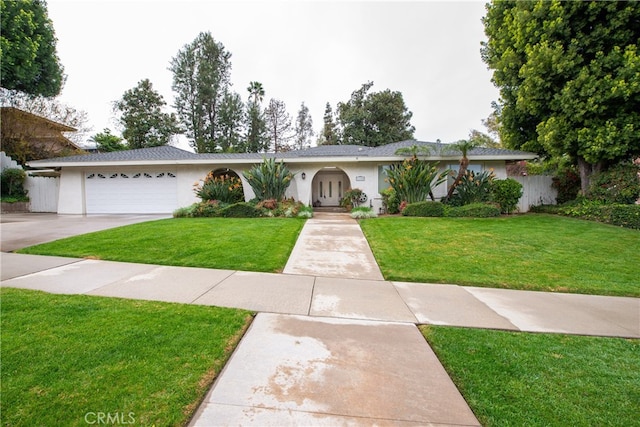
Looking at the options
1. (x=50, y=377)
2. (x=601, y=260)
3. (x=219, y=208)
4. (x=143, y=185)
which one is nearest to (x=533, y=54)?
(x=601, y=260)

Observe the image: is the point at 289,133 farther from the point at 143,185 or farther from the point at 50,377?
the point at 50,377

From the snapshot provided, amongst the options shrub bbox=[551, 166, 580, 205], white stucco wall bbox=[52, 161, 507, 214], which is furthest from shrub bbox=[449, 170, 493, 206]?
white stucco wall bbox=[52, 161, 507, 214]

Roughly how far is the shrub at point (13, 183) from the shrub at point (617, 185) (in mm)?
27086

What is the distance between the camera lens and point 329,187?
1706cm

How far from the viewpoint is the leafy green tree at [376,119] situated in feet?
87.0

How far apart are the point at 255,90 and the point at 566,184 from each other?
28.8m

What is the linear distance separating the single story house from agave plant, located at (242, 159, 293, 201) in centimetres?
98

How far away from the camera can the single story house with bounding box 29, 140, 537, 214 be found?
40.9ft

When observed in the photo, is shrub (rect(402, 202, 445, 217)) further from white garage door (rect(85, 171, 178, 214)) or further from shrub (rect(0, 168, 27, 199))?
shrub (rect(0, 168, 27, 199))

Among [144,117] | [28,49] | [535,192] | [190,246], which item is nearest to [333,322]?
[190,246]

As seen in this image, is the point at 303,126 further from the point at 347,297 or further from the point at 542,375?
the point at 542,375

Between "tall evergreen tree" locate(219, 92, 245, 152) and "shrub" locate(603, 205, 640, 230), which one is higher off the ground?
"tall evergreen tree" locate(219, 92, 245, 152)

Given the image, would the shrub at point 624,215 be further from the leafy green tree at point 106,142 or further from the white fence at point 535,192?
the leafy green tree at point 106,142

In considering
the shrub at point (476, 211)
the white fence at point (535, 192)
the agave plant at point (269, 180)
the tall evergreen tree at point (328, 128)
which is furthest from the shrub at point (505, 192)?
the tall evergreen tree at point (328, 128)
